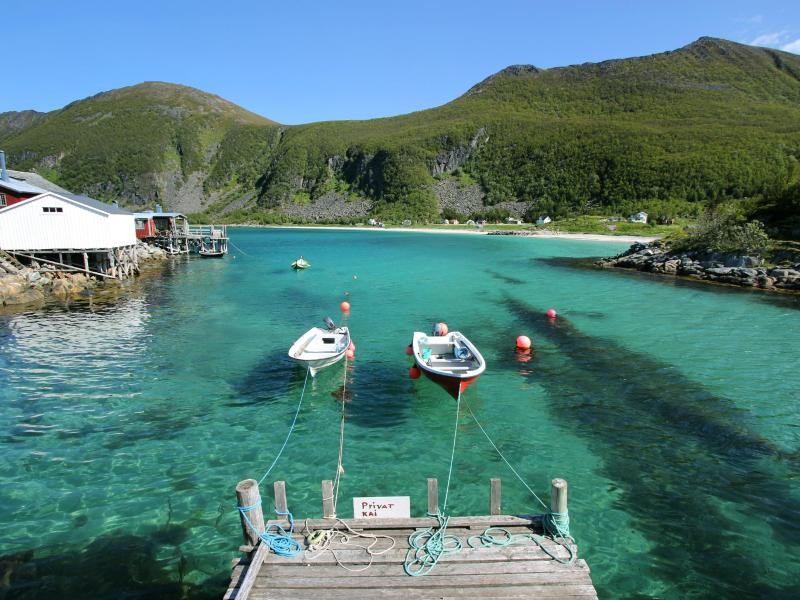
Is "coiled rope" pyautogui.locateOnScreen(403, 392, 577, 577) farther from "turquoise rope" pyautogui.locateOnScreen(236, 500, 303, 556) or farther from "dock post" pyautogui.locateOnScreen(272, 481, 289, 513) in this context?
"dock post" pyautogui.locateOnScreen(272, 481, 289, 513)

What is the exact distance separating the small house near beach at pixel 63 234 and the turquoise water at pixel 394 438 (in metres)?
12.4

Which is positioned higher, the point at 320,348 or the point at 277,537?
the point at 277,537

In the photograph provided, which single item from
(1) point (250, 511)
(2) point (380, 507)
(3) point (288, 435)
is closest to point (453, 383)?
(3) point (288, 435)

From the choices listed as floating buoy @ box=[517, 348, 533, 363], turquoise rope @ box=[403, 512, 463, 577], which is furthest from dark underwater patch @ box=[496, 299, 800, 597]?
turquoise rope @ box=[403, 512, 463, 577]

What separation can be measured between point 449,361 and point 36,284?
32422mm

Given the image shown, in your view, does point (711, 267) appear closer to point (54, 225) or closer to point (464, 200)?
point (54, 225)

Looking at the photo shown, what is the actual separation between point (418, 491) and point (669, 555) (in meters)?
5.09

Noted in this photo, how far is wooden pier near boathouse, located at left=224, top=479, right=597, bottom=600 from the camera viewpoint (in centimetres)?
634

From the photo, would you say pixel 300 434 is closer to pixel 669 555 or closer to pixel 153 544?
pixel 153 544

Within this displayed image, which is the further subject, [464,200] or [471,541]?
[464,200]

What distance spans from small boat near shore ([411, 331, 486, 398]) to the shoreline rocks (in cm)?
2822

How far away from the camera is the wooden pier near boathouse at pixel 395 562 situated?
634cm

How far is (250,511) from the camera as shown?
23.5ft

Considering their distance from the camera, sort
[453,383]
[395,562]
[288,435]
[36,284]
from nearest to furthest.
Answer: [395,562], [288,435], [453,383], [36,284]
